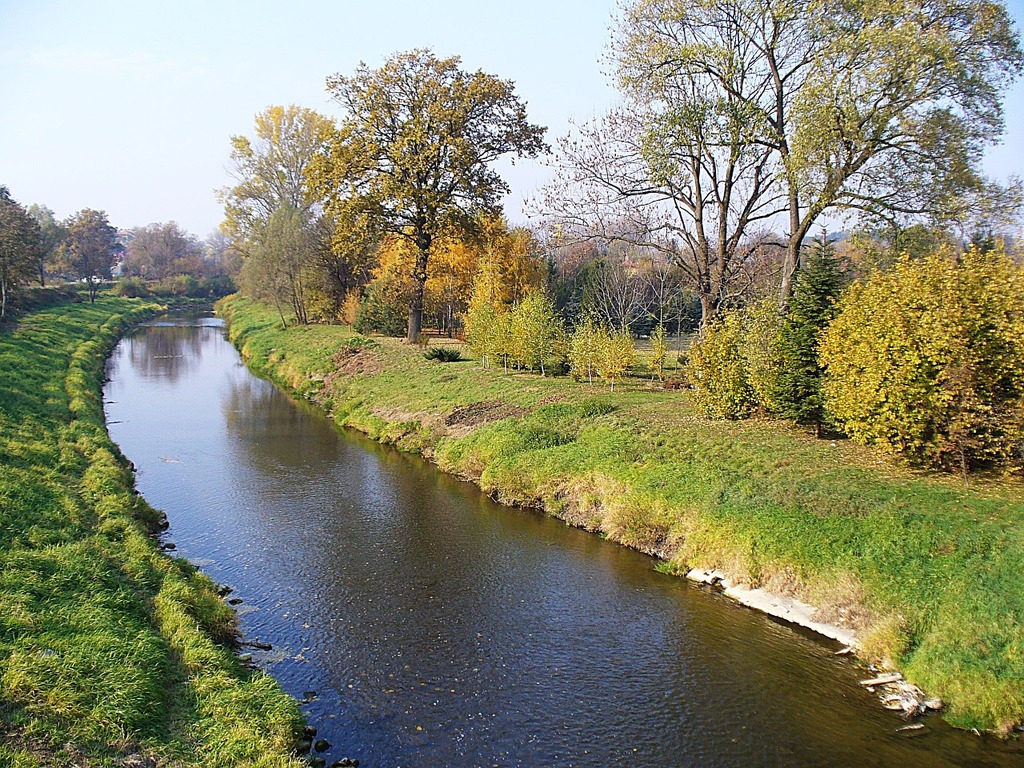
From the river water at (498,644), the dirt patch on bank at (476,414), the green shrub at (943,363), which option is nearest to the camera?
the river water at (498,644)

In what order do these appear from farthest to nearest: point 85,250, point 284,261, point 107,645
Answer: point 85,250 → point 284,261 → point 107,645

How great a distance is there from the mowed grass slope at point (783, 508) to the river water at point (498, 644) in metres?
0.77

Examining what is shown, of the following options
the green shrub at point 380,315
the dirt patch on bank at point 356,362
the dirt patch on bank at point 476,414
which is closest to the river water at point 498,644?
the dirt patch on bank at point 476,414

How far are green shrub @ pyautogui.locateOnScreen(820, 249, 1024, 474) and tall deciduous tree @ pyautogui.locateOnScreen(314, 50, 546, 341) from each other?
23.5 m

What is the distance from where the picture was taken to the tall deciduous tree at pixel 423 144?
34594 mm

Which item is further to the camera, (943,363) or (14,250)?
(14,250)

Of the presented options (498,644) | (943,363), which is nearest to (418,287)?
(943,363)

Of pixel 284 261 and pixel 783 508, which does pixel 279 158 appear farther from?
pixel 783 508

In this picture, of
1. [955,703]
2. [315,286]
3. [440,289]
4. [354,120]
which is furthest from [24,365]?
[955,703]

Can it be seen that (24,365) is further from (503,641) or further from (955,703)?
(955,703)

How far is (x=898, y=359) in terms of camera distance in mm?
14922

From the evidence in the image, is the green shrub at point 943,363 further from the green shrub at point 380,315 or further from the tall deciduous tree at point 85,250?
the tall deciduous tree at point 85,250

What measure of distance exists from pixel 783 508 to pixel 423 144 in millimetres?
26878

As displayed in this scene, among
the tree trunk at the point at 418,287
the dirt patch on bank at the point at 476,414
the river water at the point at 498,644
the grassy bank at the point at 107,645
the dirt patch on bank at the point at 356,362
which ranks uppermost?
the tree trunk at the point at 418,287
